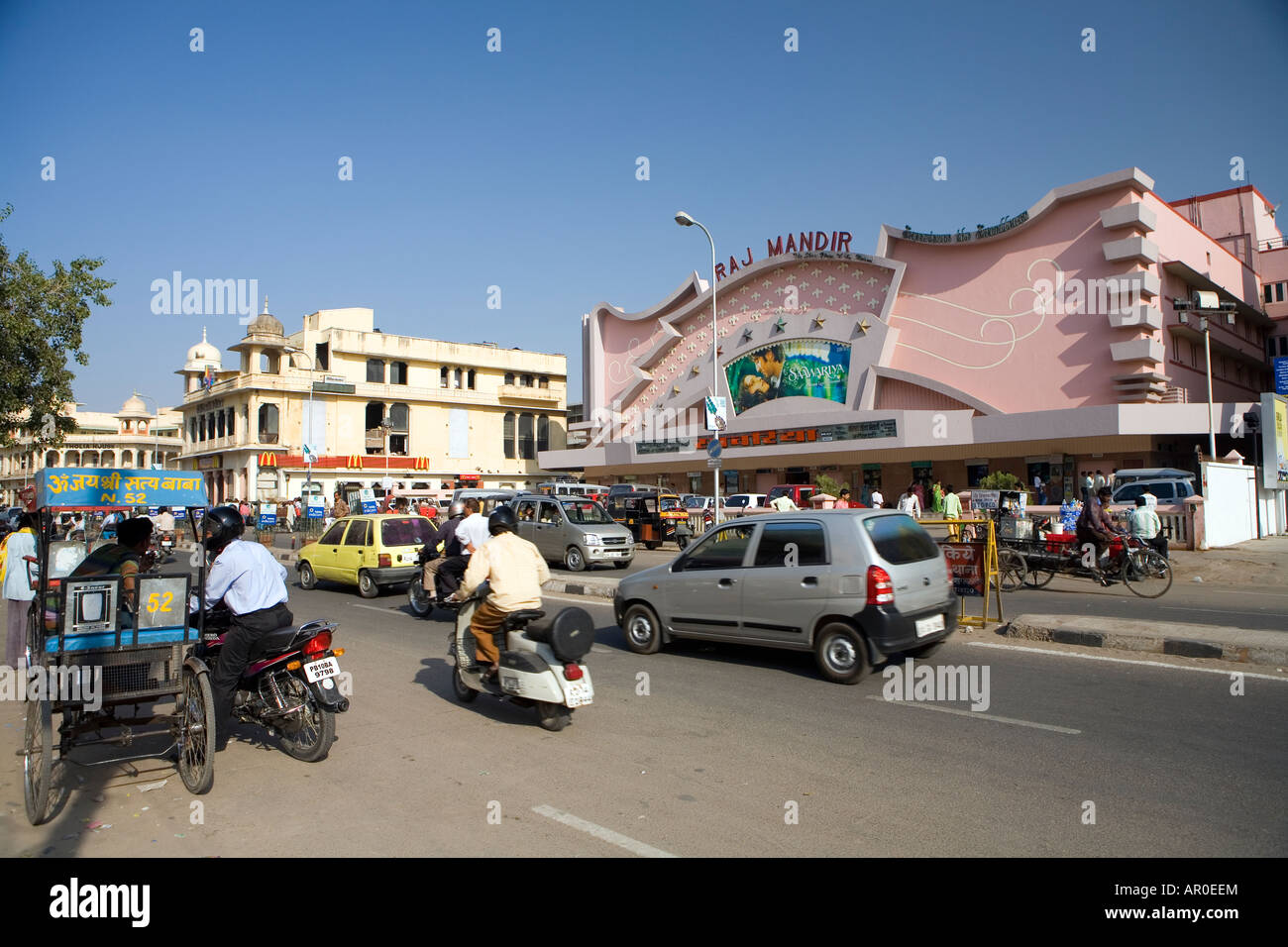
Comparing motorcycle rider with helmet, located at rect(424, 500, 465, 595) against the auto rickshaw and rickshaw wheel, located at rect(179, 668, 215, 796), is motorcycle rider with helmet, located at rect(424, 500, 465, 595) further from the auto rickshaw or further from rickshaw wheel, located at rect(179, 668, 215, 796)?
the auto rickshaw

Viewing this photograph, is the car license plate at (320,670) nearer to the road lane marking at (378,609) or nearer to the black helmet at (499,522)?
the black helmet at (499,522)

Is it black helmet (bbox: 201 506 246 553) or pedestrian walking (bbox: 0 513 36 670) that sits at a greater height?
black helmet (bbox: 201 506 246 553)

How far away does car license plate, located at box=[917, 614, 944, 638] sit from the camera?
7.68 meters

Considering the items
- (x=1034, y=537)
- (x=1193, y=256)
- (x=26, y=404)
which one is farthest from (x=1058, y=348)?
(x=26, y=404)

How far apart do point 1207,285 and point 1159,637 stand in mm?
35711

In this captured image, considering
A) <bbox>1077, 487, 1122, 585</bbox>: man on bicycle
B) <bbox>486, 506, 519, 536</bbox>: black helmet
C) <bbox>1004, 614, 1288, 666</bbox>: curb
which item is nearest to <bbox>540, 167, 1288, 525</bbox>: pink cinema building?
<bbox>1077, 487, 1122, 585</bbox>: man on bicycle

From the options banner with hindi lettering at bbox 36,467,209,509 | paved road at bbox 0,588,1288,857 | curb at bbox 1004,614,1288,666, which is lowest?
paved road at bbox 0,588,1288,857

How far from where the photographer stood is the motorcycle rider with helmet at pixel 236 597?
5465mm

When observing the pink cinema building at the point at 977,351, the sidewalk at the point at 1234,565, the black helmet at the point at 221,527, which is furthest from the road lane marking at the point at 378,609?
the pink cinema building at the point at 977,351

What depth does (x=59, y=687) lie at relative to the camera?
4.89 metres

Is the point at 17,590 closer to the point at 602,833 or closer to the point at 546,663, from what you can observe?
the point at 546,663

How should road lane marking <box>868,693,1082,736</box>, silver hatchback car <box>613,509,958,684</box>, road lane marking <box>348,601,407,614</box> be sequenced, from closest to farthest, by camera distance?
road lane marking <box>868,693,1082,736</box>
silver hatchback car <box>613,509,958,684</box>
road lane marking <box>348,601,407,614</box>

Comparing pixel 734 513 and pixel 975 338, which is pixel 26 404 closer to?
pixel 734 513

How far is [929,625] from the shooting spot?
780 cm
